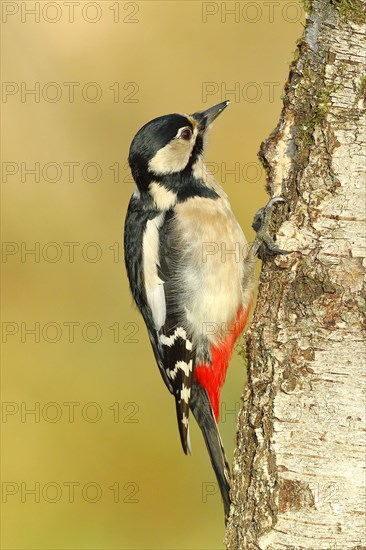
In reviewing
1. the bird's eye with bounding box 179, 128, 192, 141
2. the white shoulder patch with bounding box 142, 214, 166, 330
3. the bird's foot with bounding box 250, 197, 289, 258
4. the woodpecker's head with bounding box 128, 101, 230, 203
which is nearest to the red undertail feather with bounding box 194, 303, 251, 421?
the white shoulder patch with bounding box 142, 214, 166, 330

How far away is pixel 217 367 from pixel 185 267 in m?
0.48

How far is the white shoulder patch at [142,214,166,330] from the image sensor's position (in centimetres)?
356

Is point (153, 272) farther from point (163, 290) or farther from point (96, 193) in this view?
point (96, 193)

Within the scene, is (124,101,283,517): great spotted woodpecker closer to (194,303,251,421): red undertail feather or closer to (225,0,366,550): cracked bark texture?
(194,303,251,421): red undertail feather

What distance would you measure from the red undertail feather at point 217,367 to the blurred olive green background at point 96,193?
5.30ft

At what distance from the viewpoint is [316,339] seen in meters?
2.46

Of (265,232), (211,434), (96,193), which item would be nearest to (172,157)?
(265,232)

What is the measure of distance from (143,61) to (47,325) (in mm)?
2255

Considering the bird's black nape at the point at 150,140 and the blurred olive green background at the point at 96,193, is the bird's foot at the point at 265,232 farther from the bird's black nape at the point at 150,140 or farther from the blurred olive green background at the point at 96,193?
the blurred olive green background at the point at 96,193

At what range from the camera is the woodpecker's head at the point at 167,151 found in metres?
3.48

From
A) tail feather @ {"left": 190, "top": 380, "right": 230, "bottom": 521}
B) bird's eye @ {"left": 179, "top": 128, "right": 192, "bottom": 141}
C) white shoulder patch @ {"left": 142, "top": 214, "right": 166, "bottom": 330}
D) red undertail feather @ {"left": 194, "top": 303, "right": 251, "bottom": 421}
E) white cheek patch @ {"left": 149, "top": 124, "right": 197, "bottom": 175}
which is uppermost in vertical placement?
Answer: bird's eye @ {"left": 179, "top": 128, "right": 192, "bottom": 141}

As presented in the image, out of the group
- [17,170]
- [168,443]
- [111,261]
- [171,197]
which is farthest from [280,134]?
[17,170]

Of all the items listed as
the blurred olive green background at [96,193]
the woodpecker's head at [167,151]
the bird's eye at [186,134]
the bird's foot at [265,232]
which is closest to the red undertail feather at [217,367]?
the bird's foot at [265,232]

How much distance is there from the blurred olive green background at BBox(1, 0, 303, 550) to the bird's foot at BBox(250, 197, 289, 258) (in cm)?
227
